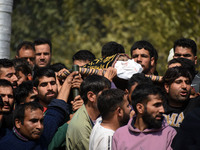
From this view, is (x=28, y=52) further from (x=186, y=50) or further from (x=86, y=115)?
(x=86, y=115)

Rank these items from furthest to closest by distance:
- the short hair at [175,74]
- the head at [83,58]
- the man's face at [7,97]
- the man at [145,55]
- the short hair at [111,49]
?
the head at [83,58] < the short hair at [111,49] < the man at [145,55] < the man's face at [7,97] < the short hair at [175,74]

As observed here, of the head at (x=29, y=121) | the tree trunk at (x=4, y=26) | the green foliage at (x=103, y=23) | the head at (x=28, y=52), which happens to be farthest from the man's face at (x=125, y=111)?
the green foliage at (x=103, y=23)

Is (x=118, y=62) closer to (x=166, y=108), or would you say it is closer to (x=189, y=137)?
(x=166, y=108)

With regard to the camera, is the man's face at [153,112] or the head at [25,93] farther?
the head at [25,93]

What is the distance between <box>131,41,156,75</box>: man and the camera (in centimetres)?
771

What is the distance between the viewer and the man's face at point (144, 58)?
770cm

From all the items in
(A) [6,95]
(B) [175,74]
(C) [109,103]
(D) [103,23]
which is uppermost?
(D) [103,23]

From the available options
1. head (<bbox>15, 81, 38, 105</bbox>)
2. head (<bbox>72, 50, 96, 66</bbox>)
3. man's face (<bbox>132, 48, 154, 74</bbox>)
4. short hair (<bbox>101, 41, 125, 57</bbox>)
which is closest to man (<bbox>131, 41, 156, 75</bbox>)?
man's face (<bbox>132, 48, 154, 74</bbox>)

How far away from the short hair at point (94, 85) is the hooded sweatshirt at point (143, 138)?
0.78 meters

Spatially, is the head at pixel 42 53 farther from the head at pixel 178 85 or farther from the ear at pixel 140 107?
the ear at pixel 140 107

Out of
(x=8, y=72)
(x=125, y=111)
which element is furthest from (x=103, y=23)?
(x=125, y=111)

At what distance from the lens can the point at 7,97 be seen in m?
6.88

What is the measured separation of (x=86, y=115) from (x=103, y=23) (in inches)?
511

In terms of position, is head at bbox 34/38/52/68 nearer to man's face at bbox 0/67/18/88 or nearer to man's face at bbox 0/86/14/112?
man's face at bbox 0/67/18/88
